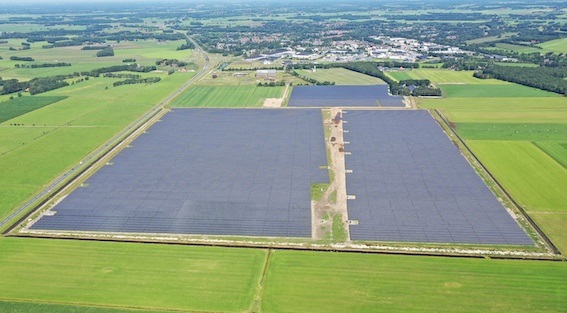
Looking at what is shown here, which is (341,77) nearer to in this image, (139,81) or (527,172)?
(139,81)

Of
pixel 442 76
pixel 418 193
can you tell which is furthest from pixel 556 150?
pixel 442 76

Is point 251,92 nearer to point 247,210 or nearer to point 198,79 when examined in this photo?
point 198,79

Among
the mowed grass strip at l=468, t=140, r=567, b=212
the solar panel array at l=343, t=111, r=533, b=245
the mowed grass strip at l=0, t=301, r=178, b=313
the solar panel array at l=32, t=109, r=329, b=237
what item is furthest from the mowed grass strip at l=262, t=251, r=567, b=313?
the mowed grass strip at l=468, t=140, r=567, b=212

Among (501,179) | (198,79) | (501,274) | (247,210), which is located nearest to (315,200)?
(247,210)

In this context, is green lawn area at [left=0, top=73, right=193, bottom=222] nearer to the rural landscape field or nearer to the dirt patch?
the rural landscape field

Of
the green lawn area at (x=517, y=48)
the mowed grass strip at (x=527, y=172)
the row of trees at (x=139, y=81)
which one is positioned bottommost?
the mowed grass strip at (x=527, y=172)

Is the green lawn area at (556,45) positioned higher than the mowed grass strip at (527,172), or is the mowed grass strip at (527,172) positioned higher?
the green lawn area at (556,45)

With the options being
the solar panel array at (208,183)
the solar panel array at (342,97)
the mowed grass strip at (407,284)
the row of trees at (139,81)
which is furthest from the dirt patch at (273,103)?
the mowed grass strip at (407,284)

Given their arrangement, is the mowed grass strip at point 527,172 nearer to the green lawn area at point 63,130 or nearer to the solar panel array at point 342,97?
the solar panel array at point 342,97
